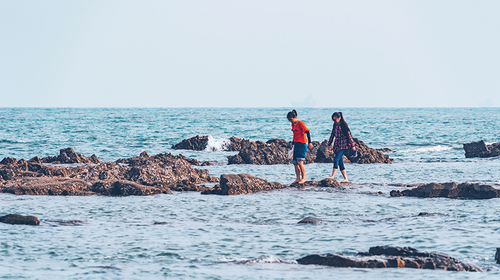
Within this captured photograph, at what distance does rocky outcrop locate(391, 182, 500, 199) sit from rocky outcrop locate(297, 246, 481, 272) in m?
5.10

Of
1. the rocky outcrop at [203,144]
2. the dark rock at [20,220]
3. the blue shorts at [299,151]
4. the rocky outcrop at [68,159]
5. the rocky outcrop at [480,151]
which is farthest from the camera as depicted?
the rocky outcrop at [203,144]

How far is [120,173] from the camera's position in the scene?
44.2ft

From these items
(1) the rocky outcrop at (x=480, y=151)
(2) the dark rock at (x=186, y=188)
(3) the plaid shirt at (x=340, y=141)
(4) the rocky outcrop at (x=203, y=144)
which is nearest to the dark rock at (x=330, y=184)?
(3) the plaid shirt at (x=340, y=141)

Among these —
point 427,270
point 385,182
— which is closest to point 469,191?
point 385,182

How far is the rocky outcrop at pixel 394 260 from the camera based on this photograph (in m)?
5.51

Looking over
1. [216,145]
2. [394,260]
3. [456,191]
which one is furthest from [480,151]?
[394,260]

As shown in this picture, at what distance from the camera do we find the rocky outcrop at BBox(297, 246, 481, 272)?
5.51 metres

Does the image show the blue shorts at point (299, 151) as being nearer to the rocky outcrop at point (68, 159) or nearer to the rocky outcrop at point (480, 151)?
the rocky outcrop at point (68, 159)

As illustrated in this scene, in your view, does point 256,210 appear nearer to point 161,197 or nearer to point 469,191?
point 161,197

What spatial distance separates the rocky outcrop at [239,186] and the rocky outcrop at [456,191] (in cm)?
300

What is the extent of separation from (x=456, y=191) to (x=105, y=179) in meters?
8.51

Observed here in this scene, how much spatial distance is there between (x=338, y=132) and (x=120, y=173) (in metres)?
5.93

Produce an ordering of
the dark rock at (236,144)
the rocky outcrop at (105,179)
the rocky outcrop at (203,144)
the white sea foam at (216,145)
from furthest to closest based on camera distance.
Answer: the rocky outcrop at (203,144) → the dark rock at (236,144) → the white sea foam at (216,145) → the rocky outcrop at (105,179)

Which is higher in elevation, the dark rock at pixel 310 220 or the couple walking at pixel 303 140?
the couple walking at pixel 303 140
